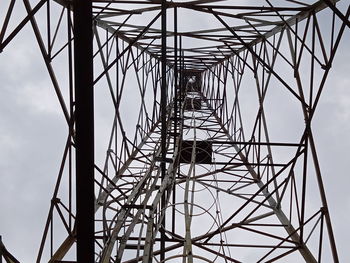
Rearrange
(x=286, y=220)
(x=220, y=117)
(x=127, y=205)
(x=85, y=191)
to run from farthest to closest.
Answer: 1. (x=220, y=117)
2. (x=286, y=220)
3. (x=127, y=205)
4. (x=85, y=191)

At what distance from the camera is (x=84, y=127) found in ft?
15.3

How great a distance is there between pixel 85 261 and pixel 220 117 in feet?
59.0

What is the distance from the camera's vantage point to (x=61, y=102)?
8609 millimetres

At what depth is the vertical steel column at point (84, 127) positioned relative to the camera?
446cm

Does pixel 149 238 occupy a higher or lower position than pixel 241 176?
lower

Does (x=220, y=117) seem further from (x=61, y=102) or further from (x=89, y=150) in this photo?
(x=89, y=150)

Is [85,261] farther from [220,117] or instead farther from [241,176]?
[220,117]

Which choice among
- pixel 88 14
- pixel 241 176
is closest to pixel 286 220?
pixel 241 176

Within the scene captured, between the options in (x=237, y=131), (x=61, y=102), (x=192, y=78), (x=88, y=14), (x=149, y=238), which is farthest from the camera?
(x=192, y=78)

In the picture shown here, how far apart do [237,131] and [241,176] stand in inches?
152

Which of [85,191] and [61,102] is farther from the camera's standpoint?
[61,102]

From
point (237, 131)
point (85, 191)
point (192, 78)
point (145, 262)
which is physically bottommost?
point (145, 262)

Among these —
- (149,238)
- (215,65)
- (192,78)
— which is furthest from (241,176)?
(192,78)

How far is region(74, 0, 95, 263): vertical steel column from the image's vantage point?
4457 mm
